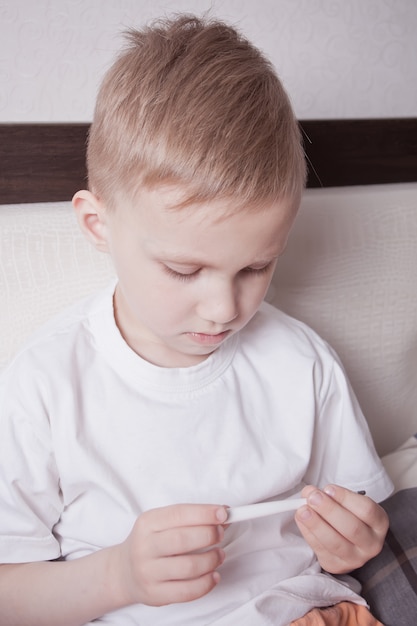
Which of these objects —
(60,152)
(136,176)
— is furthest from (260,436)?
(60,152)

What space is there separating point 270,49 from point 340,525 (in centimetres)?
79

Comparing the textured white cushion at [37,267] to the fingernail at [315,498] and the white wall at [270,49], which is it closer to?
the white wall at [270,49]

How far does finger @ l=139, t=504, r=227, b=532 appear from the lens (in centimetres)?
72

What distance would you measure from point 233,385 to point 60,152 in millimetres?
441

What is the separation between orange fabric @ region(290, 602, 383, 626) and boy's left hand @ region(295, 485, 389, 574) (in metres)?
0.05

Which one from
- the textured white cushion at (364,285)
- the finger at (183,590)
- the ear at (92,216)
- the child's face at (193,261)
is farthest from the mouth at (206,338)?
the textured white cushion at (364,285)

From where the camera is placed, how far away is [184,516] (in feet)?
2.38

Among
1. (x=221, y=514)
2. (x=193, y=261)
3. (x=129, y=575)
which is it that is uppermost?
(x=193, y=261)

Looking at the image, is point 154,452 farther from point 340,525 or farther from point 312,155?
point 312,155

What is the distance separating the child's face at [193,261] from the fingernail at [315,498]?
202 millimetres

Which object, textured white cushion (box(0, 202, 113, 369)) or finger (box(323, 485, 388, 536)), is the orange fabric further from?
textured white cushion (box(0, 202, 113, 369))

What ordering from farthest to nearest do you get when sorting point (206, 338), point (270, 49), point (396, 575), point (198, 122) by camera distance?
point (270, 49)
point (396, 575)
point (206, 338)
point (198, 122)

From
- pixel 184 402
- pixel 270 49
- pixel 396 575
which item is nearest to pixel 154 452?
pixel 184 402

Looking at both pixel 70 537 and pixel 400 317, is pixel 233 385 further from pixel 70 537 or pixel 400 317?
pixel 400 317
